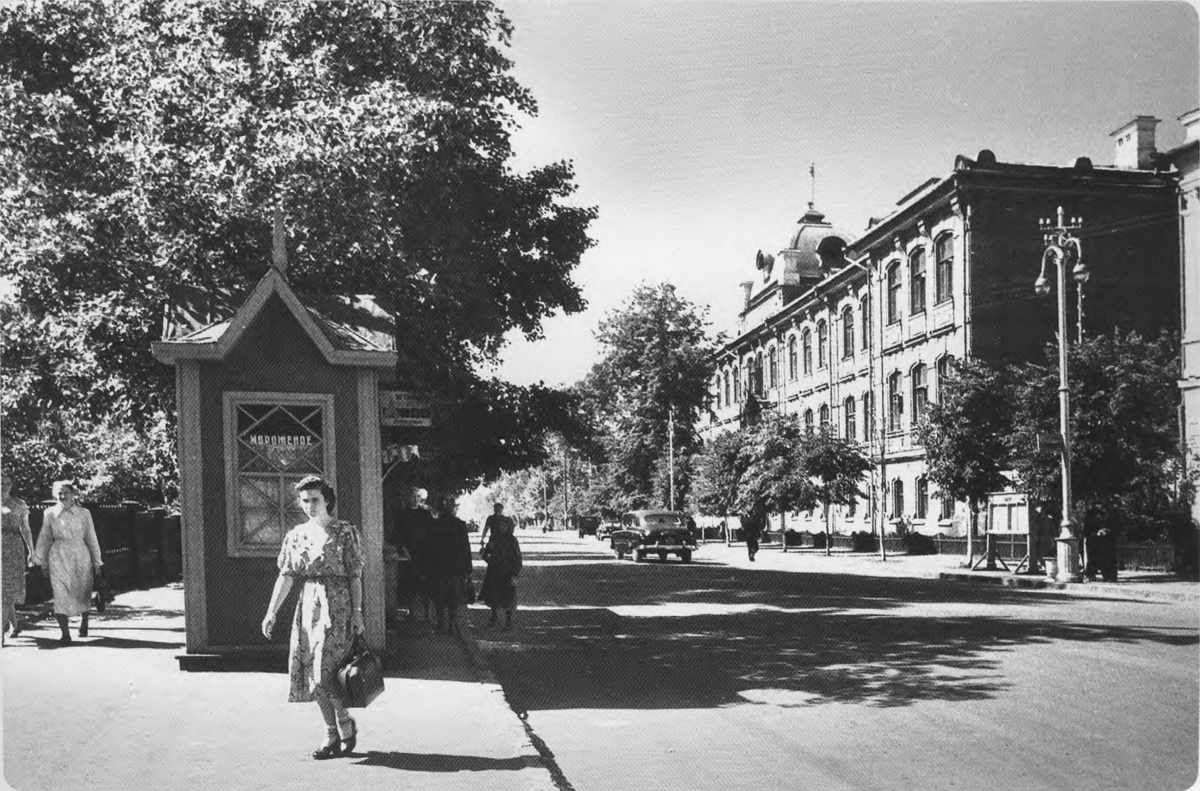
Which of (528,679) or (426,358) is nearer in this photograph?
(528,679)

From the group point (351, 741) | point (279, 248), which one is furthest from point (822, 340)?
point (351, 741)

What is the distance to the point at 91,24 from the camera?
10320 millimetres

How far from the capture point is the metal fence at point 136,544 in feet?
56.4

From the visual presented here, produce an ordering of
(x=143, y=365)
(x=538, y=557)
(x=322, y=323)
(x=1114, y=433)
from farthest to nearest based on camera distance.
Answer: (x=538, y=557)
(x=1114, y=433)
(x=143, y=365)
(x=322, y=323)

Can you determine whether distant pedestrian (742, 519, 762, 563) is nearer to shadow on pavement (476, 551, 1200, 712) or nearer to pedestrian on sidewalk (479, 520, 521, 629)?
shadow on pavement (476, 551, 1200, 712)

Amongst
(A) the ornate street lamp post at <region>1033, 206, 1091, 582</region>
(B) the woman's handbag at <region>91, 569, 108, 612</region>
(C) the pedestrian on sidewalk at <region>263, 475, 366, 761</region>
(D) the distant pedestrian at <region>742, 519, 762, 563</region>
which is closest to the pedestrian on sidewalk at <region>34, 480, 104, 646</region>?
(B) the woman's handbag at <region>91, 569, 108, 612</region>

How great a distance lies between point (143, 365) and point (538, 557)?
32.1 m

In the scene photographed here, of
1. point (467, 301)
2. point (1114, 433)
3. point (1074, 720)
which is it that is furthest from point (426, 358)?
point (1114, 433)

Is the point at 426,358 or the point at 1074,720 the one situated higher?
the point at 426,358

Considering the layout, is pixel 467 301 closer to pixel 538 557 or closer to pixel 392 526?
pixel 392 526

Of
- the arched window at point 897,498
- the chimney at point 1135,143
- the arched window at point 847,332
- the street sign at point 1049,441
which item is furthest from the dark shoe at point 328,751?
the arched window at point 847,332

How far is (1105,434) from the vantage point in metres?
24.5

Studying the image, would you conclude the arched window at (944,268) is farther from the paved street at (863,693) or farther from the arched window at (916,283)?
the paved street at (863,693)

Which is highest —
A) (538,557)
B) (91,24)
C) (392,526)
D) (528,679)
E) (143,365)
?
(91,24)
